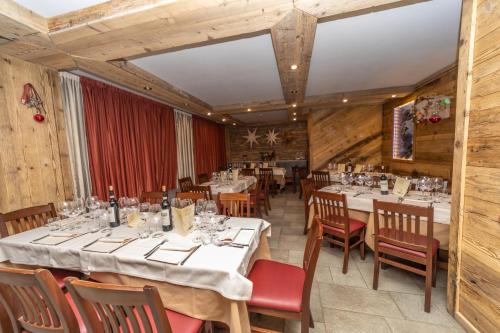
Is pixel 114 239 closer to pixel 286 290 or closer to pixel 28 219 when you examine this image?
pixel 28 219

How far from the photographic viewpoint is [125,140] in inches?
129

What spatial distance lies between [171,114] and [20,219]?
312cm

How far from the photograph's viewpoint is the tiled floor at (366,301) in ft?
5.15

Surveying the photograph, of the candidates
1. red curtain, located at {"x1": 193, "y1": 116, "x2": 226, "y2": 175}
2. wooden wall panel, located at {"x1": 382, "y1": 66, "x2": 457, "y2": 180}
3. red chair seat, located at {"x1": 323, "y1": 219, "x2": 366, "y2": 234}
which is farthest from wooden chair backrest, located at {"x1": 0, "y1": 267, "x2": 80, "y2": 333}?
red curtain, located at {"x1": 193, "y1": 116, "x2": 226, "y2": 175}

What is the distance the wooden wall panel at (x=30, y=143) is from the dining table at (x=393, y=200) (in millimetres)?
3063

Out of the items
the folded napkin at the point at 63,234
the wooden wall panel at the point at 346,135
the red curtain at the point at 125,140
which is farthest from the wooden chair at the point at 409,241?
the wooden wall panel at the point at 346,135

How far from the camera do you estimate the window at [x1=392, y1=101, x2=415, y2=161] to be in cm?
407

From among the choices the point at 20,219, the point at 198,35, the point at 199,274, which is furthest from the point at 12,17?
the point at 199,274

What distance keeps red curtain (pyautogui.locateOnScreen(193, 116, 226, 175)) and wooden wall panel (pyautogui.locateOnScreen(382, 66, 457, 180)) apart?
4866mm

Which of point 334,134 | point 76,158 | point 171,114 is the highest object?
point 171,114

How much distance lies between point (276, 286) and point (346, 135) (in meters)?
5.21

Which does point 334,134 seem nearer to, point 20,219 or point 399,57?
point 399,57

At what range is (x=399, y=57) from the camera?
2.65 metres

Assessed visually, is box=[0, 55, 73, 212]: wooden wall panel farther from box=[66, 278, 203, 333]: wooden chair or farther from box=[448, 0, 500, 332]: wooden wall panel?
box=[448, 0, 500, 332]: wooden wall panel
